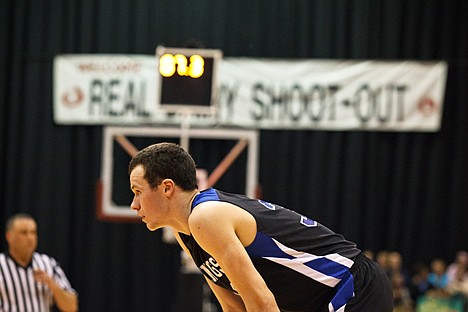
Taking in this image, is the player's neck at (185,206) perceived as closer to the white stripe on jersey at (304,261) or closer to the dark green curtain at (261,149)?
the white stripe on jersey at (304,261)

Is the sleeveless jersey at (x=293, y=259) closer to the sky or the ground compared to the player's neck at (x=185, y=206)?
closer to the ground

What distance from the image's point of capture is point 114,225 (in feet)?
42.7

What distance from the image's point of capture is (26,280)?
7.31 metres

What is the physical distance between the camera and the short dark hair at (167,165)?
3301 millimetres

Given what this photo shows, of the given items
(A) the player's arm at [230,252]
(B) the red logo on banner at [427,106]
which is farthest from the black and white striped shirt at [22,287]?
(B) the red logo on banner at [427,106]

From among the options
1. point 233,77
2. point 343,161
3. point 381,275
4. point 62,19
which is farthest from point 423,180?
point 381,275

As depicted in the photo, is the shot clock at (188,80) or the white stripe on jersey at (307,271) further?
the shot clock at (188,80)

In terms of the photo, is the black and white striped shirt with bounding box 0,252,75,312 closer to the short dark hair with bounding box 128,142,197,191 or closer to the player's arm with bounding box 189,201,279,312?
the short dark hair with bounding box 128,142,197,191

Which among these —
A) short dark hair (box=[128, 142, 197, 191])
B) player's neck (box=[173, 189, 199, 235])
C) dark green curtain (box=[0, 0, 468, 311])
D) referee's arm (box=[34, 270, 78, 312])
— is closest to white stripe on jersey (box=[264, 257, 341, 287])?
player's neck (box=[173, 189, 199, 235])

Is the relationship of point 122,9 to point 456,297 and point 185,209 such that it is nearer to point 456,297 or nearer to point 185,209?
point 456,297

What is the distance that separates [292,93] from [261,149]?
1073mm

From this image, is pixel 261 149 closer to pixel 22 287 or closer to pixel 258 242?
pixel 22 287

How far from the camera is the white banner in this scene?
489 inches

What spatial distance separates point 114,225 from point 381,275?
32.2ft
